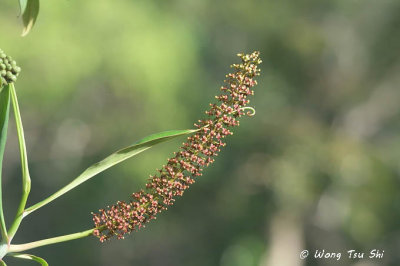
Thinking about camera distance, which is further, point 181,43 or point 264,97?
point 264,97

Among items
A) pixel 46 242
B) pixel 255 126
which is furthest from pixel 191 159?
pixel 255 126

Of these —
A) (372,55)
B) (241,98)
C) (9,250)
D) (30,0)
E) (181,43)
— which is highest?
(372,55)

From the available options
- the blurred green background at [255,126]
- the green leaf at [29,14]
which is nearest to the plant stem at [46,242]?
the green leaf at [29,14]

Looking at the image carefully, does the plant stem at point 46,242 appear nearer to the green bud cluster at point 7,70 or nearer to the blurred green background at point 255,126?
the green bud cluster at point 7,70

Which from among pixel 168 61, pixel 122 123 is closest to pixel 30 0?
pixel 168 61

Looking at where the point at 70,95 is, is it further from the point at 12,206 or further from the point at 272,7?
the point at 272,7

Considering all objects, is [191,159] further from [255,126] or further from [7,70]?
[255,126]

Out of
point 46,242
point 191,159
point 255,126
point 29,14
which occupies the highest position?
point 255,126
